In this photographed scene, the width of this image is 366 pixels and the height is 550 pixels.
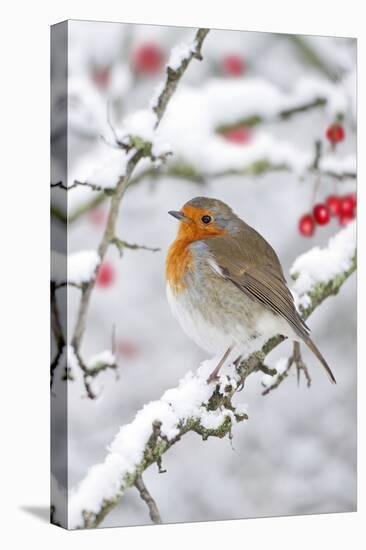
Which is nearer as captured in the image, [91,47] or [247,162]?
[91,47]

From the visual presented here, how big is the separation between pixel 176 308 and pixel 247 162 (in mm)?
690

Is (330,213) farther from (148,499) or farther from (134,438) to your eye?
(148,499)

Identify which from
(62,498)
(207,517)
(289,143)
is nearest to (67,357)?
(62,498)

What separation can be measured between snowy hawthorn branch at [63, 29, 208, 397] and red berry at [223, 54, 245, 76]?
0.15 metres

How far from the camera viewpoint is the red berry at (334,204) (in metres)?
4.70

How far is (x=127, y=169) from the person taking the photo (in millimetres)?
4207

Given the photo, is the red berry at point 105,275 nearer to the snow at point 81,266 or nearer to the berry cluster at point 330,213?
the snow at point 81,266

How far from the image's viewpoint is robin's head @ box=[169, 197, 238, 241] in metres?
4.30

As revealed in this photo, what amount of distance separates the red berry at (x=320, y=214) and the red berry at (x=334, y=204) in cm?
3

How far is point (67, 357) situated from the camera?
13.6ft

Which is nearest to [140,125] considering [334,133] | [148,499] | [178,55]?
[178,55]

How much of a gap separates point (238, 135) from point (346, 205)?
22.7 inches

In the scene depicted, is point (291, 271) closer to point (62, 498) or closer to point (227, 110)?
point (227, 110)

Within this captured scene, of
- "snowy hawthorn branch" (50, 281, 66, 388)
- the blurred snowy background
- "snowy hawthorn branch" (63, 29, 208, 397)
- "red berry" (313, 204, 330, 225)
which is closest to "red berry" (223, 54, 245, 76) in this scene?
the blurred snowy background
